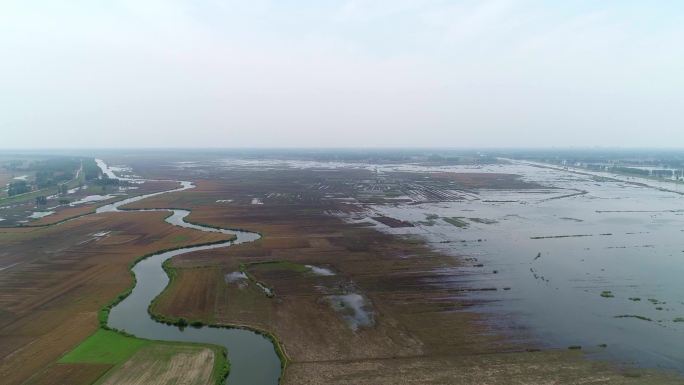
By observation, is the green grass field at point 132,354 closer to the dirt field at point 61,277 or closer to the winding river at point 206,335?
the winding river at point 206,335

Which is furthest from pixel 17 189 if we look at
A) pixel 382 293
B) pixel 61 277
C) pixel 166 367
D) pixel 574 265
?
pixel 574 265

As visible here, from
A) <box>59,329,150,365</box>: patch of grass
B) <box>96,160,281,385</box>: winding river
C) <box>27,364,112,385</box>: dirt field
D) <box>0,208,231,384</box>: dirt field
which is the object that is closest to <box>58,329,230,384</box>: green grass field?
<box>59,329,150,365</box>: patch of grass

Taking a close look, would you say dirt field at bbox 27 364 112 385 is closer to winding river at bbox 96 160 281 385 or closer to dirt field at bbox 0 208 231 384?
dirt field at bbox 0 208 231 384

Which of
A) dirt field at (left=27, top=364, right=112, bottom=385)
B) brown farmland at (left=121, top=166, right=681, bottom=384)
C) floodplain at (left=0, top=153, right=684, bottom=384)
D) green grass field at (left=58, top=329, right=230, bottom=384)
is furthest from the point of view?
floodplain at (left=0, top=153, right=684, bottom=384)

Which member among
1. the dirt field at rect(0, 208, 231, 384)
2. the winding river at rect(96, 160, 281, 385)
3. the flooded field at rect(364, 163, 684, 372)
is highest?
the flooded field at rect(364, 163, 684, 372)

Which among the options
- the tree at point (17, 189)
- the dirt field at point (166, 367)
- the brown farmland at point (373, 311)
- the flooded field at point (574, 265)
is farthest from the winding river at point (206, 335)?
the tree at point (17, 189)
